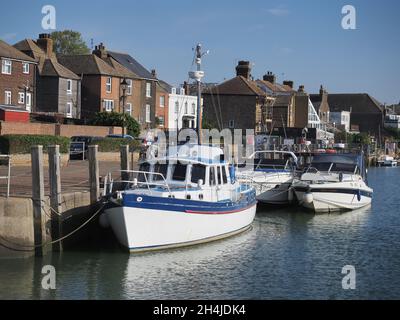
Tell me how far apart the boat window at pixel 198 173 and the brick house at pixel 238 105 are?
192 feet

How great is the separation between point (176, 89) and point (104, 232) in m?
58.2

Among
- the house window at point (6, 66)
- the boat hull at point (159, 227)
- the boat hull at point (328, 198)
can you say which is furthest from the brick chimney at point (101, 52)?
the boat hull at point (159, 227)

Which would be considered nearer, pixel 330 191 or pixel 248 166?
pixel 330 191

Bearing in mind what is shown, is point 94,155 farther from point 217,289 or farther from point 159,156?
point 217,289

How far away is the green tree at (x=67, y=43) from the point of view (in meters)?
91.5

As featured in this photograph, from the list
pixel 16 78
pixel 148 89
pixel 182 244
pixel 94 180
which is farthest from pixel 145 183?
pixel 148 89

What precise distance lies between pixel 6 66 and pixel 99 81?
388 inches

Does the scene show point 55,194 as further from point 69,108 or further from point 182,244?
point 69,108

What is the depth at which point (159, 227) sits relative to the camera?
2034 cm

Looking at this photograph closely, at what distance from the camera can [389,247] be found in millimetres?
23609

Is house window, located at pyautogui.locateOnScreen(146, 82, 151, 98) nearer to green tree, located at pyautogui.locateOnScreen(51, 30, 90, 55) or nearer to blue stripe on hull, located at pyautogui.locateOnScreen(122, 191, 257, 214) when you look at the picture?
green tree, located at pyautogui.locateOnScreen(51, 30, 90, 55)

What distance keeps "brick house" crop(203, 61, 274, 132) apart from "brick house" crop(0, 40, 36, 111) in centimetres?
2793
